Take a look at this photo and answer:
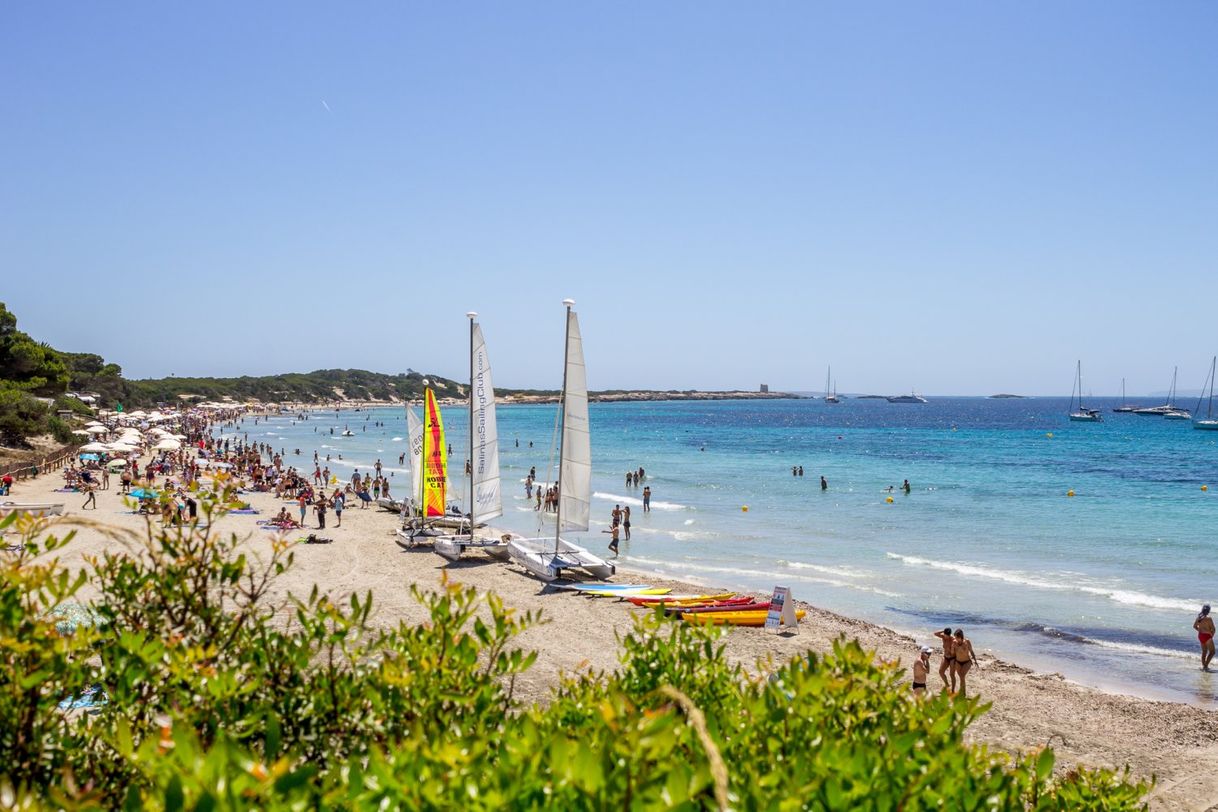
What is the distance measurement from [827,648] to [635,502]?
25.9 metres

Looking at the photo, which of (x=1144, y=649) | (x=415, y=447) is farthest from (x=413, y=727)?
(x=415, y=447)

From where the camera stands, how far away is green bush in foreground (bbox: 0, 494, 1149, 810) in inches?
100

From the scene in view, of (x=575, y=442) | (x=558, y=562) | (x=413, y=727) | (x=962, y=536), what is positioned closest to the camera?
(x=413, y=727)

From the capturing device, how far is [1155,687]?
611 inches

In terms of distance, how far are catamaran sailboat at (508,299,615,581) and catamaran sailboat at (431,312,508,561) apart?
2.26m

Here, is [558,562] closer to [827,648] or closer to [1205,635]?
[827,648]

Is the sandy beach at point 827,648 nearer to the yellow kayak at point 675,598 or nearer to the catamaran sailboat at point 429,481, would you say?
the yellow kayak at point 675,598

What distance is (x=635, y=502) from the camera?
139 ft

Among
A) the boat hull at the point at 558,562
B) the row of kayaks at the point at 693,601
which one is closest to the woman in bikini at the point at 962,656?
the row of kayaks at the point at 693,601

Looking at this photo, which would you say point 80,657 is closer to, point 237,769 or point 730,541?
point 237,769

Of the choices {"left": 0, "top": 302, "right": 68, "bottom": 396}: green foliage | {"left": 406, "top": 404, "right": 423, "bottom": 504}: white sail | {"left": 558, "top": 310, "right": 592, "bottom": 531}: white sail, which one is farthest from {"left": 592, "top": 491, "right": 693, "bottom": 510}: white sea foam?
{"left": 0, "top": 302, "right": 68, "bottom": 396}: green foliage

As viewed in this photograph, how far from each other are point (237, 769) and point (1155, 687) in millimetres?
18162

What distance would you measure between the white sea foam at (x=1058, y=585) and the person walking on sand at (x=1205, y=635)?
4.97 m

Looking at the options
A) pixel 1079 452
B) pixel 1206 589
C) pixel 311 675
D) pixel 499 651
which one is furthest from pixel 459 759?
pixel 1079 452
